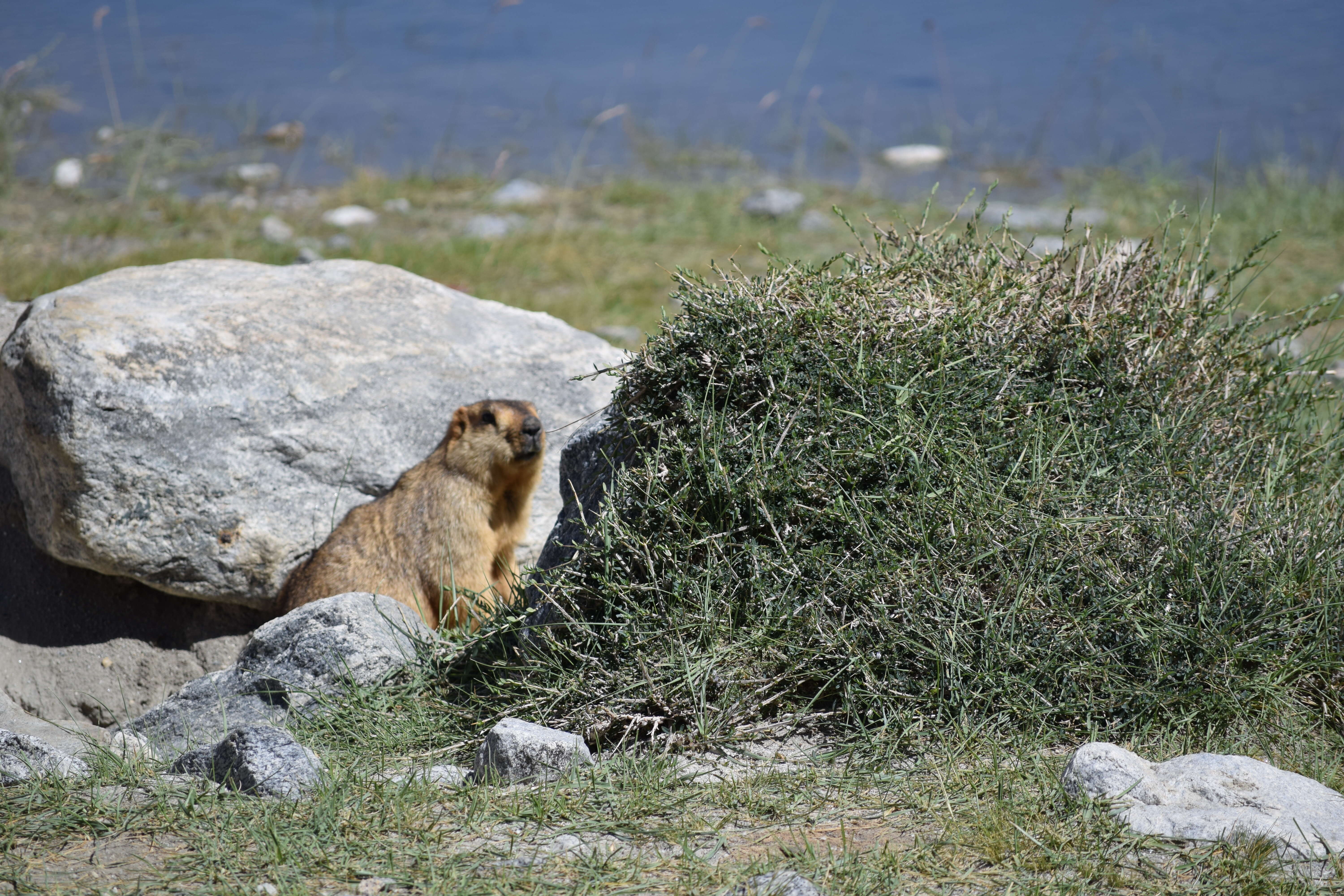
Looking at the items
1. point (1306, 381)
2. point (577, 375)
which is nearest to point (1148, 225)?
point (1306, 381)

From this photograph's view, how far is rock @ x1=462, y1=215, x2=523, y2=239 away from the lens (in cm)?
1027

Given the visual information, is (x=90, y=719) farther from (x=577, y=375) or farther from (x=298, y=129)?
(x=298, y=129)

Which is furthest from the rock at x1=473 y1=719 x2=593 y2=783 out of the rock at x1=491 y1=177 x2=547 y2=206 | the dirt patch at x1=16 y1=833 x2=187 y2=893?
the rock at x1=491 y1=177 x2=547 y2=206

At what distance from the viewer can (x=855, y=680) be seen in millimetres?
3576

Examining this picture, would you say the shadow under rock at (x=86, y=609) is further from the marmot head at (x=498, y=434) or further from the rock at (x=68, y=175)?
the rock at (x=68, y=175)

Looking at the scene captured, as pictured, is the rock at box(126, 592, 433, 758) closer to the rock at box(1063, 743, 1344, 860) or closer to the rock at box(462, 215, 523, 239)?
the rock at box(1063, 743, 1344, 860)

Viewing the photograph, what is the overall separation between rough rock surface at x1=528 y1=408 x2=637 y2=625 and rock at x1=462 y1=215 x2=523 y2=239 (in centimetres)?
578

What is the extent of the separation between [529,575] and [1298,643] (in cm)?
264

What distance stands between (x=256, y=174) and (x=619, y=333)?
20.4ft

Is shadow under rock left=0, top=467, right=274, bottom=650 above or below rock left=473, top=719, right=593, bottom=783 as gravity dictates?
above

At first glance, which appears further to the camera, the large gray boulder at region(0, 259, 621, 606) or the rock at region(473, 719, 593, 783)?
the large gray boulder at region(0, 259, 621, 606)

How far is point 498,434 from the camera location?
5.18m

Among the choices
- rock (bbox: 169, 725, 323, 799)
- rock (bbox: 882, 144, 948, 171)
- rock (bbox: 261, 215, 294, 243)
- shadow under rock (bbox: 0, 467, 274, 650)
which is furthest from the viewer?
rock (bbox: 882, 144, 948, 171)

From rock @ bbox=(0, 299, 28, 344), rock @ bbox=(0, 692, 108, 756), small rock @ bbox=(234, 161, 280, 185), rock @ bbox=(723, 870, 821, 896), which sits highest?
small rock @ bbox=(234, 161, 280, 185)
